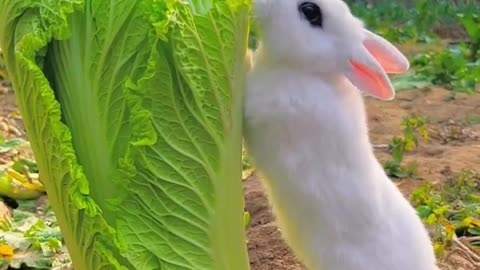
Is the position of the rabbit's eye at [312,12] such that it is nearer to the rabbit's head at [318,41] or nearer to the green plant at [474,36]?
the rabbit's head at [318,41]

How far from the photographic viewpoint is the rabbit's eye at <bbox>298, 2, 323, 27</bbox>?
2.40 meters

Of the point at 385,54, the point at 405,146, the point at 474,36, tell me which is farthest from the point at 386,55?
the point at 474,36

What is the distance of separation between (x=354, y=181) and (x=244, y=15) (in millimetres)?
482

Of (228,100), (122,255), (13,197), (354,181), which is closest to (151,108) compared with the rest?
(228,100)

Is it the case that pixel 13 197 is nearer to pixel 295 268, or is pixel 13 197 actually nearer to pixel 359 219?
pixel 295 268

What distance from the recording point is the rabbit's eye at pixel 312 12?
2.40 m

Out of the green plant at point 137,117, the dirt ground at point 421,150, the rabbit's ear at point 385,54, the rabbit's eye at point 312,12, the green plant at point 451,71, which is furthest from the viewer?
the green plant at point 451,71

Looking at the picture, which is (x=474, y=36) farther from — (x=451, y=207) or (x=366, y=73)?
(x=366, y=73)

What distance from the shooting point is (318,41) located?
240 cm

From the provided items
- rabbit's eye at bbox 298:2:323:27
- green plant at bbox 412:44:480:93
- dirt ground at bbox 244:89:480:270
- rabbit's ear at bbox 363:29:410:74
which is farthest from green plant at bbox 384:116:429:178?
rabbit's eye at bbox 298:2:323:27

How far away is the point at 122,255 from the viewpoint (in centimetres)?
233

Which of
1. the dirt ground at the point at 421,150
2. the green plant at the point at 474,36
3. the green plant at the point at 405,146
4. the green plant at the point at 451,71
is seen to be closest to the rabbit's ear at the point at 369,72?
the dirt ground at the point at 421,150

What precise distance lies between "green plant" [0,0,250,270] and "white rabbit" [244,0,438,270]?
77 mm

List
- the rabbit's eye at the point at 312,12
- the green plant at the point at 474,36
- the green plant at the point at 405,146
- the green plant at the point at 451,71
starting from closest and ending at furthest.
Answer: the rabbit's eye at the point at 312,12
the green plant at the point at 405,146
the green plant at the point at 451,71
the green plant at the point at 474,36
